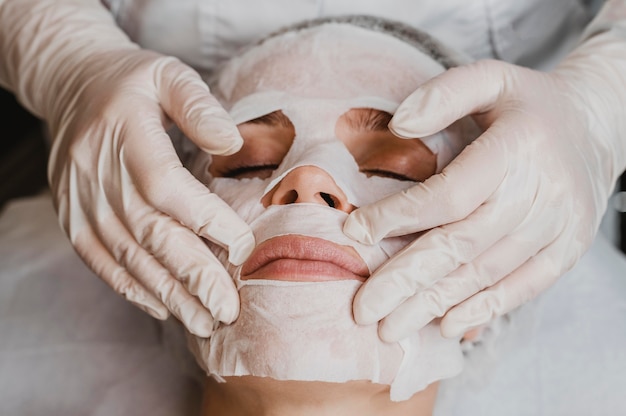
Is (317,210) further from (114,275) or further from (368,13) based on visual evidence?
(368,13)

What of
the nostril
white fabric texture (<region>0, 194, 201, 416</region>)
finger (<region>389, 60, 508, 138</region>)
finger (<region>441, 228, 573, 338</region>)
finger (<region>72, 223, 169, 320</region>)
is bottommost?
white fabric texture (<region>0, 194, 201, 416</region>)

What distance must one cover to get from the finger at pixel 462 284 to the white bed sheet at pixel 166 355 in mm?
313

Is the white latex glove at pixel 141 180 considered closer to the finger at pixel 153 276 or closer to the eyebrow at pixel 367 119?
the finger at pixel 153 276

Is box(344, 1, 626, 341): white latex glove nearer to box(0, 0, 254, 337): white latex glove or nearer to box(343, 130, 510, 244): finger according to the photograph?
box(343, 130, 510, 244): finger

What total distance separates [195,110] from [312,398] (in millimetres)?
504

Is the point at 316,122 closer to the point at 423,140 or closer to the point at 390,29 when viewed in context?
the point at 423,140

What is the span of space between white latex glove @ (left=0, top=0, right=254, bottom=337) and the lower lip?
75 millimetres

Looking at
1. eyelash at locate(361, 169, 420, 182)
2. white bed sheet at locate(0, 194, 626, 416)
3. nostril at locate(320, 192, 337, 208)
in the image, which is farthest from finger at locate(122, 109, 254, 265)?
white bed sheet at locate(0, 194, 626, 416)

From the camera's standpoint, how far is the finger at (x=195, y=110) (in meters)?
1.20

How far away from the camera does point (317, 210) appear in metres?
1.11

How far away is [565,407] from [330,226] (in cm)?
71

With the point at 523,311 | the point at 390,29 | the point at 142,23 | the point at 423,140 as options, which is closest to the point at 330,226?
the point at 423,140

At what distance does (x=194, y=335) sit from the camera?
4.04ft

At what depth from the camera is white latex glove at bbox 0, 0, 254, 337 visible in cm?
117
